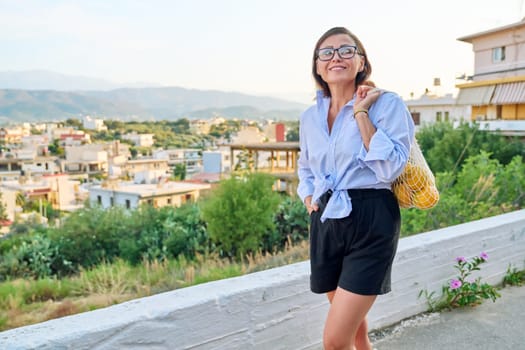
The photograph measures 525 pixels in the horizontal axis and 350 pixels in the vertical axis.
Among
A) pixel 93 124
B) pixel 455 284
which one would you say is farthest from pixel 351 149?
pixel 93 124

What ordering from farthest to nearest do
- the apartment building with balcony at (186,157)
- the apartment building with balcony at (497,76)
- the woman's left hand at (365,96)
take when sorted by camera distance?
the apartment building with balcony at (186,157) → the apartment building with balcony at (497,76) → the woman's left hand at (365,96)

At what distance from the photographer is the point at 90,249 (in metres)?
9.84

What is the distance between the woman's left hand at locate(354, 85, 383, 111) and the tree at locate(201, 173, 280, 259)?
6.77 m

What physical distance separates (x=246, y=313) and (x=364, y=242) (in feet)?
2.62

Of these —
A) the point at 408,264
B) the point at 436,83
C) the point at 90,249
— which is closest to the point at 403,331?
the point at 408,264

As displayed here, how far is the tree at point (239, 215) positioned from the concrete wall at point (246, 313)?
546cm

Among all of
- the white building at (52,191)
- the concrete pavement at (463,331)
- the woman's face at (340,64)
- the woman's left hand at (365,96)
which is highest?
the woman's face at (340,64)

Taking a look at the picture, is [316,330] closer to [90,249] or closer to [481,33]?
[90,249]

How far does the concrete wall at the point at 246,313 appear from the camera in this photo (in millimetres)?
1868

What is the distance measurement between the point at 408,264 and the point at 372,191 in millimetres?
1378

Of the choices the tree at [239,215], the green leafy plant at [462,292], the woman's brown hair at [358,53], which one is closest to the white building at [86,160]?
the tree at [239,215]

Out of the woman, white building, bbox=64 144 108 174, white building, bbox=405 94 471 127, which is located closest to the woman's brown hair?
the woman

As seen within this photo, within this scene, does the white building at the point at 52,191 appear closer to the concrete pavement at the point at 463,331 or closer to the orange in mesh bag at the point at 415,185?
the concrete pavement at the point at 463,331

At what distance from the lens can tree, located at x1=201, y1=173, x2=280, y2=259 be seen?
8.74m
